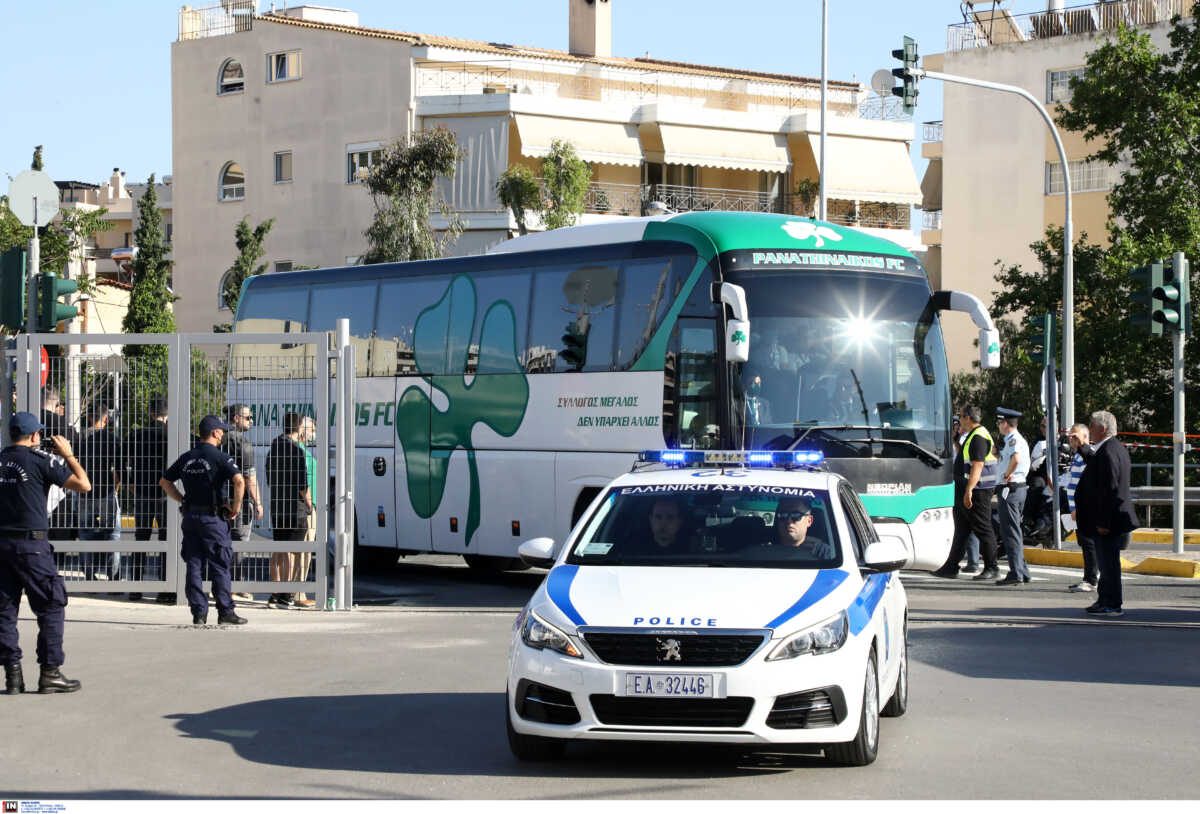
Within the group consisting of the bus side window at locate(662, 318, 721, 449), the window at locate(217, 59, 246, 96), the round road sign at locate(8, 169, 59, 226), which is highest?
the window at locate(217, 59, 246, 96)

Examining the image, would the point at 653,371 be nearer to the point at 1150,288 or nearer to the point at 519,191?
the point at 1150,288

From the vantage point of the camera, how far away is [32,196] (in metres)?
18.0

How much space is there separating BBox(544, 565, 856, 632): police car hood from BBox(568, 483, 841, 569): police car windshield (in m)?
0.17

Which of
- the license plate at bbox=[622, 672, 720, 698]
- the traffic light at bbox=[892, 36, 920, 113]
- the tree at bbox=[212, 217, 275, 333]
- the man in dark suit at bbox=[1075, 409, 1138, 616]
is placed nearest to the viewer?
the license plate at bbox=[622, 672, 720, 698]

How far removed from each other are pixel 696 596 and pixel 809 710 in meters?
0.78

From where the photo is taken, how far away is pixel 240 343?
1661 centimetres

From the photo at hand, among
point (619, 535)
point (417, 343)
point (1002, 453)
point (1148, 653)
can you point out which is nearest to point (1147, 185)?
point (1002, 453)

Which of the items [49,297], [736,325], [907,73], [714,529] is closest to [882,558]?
[714,529]

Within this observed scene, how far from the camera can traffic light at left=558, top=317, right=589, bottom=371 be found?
17922 mm

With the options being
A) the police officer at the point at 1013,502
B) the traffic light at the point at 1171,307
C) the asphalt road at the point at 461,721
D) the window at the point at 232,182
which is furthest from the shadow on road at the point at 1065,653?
the window at the point at 232,182

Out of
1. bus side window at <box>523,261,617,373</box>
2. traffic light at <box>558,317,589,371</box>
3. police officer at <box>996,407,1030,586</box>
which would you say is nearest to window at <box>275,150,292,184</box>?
bus side window at <box>523,261,617,373</box>

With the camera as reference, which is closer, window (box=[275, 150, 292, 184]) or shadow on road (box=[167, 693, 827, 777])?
shadow on road (box=[167, 693, 827, 777])

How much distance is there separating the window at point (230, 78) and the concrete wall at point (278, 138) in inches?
8.7

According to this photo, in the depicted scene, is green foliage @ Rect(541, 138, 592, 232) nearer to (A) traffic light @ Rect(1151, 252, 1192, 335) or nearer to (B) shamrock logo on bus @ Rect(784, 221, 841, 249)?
(A) traffic light @ Rect(1151, 252, 1192, 335)
